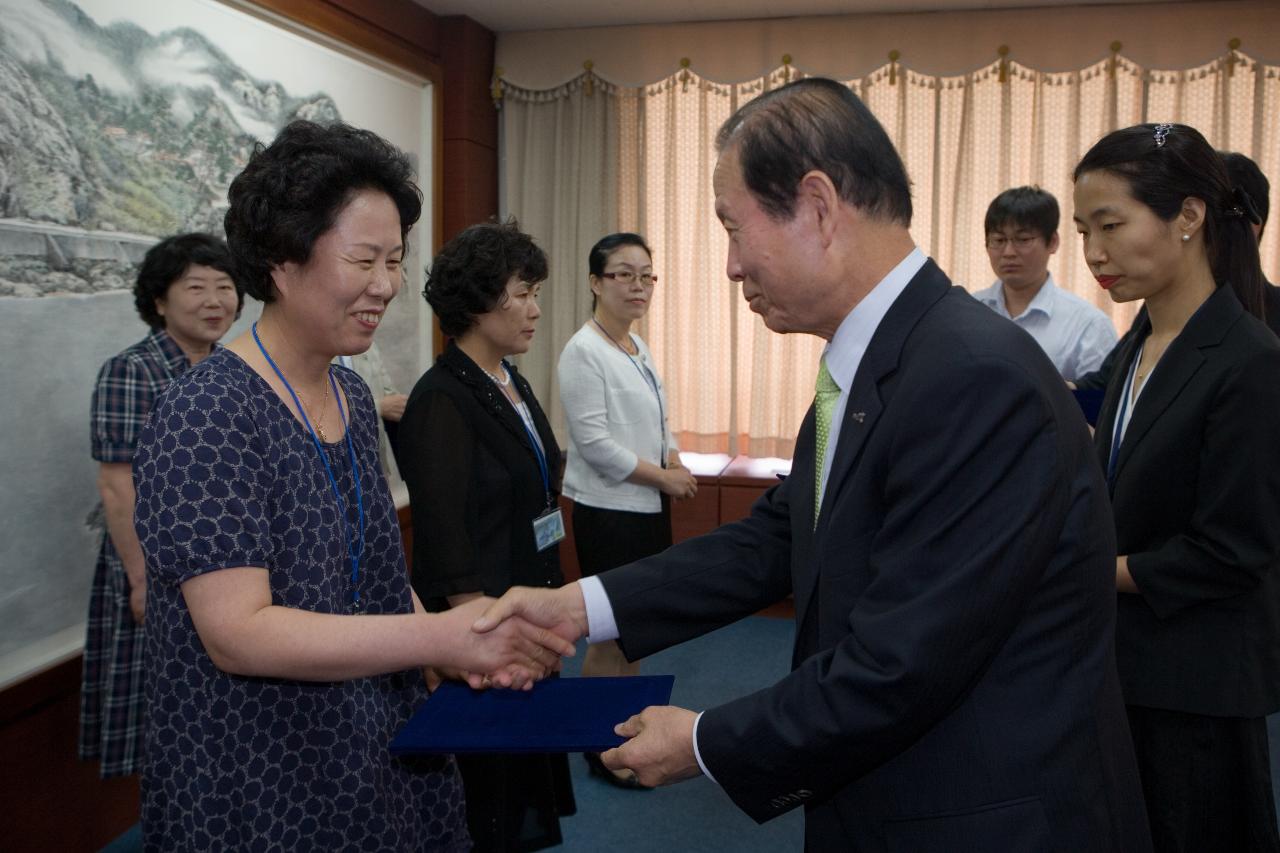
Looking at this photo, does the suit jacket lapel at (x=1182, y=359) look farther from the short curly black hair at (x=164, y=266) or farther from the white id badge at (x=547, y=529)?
the short curly black hair at (x=164, y=266)

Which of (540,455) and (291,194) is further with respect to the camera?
(540,455)

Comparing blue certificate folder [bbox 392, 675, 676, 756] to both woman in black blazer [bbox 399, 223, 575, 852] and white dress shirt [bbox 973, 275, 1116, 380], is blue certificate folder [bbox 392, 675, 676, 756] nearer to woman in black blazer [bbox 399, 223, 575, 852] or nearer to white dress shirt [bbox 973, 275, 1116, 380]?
woman in black blazer [bbox 399, 223, 575, 852]

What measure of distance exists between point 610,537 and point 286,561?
81.7 inches

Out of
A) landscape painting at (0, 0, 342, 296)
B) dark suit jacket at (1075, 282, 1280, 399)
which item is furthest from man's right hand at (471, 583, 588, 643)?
landscape painting at (0, 0, 342, 296)

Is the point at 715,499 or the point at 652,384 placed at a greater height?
the point at 652,384

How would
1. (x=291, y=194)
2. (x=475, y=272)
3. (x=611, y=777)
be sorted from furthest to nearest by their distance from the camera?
(x=611, y=777) < (x=475, y=272) < (x=291, y=194)

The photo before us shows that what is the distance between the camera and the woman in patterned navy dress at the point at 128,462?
267 centimetres

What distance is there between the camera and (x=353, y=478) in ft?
5.26

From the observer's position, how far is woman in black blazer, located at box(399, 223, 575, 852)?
7.69 feet

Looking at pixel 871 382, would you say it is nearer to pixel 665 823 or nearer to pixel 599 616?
pixel 599 616

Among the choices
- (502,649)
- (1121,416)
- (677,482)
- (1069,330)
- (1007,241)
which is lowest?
(502,649)

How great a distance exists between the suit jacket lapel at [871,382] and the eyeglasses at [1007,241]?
2.83m

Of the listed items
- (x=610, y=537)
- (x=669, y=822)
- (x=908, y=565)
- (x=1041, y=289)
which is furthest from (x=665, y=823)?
(x=1041, y=289)

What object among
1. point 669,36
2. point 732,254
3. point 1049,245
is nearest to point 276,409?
point 732,254
